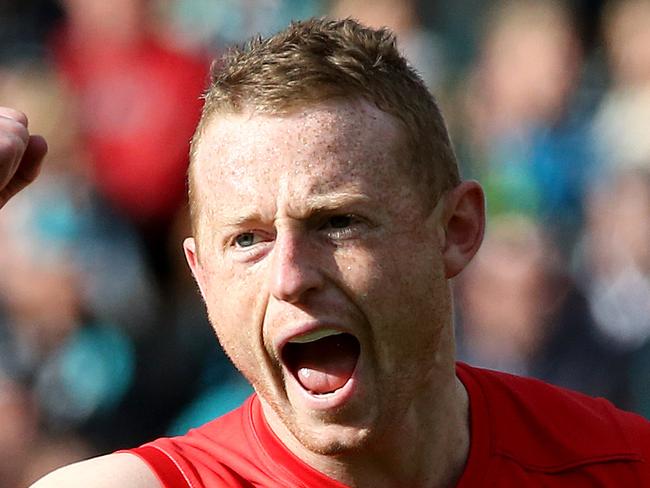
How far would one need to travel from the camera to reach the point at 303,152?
2.75 meters

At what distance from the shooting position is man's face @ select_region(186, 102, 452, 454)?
2740mm

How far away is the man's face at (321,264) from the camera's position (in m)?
2.74

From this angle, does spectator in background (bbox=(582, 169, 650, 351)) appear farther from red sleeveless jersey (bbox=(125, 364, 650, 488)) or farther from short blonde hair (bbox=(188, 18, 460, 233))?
short blonde hair (bbox=(188, 18, 460, 233))

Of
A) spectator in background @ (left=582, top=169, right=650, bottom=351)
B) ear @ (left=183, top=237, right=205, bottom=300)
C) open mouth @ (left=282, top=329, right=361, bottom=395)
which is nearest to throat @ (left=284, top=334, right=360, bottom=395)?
open mouth @ (left=282, top=329, right=361, bottom=395)

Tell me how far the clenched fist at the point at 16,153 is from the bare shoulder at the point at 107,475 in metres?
0.69

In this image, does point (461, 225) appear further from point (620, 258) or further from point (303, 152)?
point (620, 258)

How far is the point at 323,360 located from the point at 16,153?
0.93 metres

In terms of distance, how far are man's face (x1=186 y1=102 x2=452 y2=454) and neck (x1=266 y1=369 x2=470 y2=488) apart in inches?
3.9

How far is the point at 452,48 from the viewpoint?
6.20 m

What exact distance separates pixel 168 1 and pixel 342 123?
354 centimetres

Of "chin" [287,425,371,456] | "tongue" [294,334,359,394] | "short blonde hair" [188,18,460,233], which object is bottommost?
"chin" [287,425,371,456]

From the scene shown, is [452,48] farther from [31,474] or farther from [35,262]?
[31,474]

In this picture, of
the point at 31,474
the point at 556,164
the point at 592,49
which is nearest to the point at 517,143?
the point at 556,164

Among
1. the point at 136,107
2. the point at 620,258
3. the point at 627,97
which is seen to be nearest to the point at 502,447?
the point at 620,258
